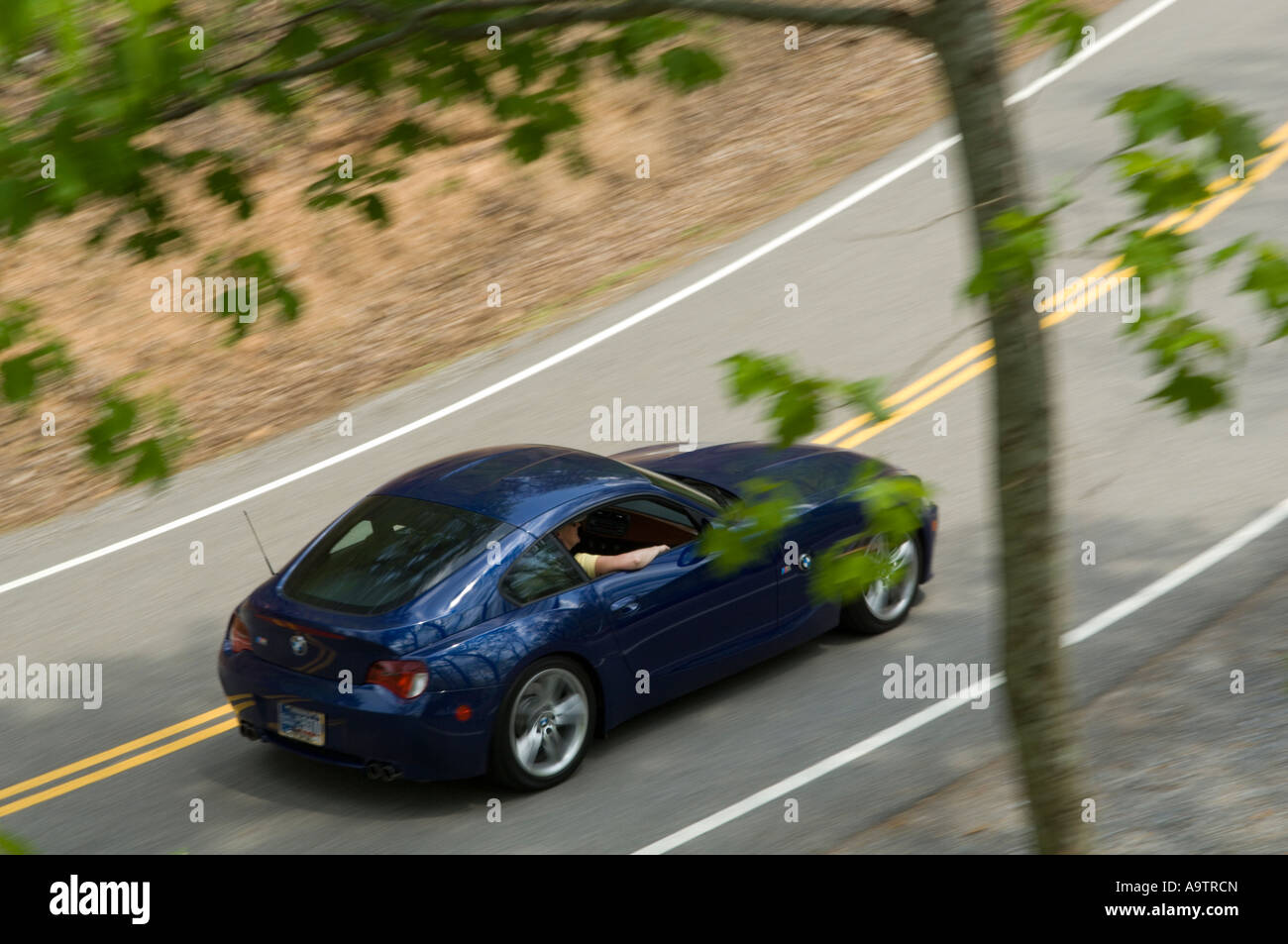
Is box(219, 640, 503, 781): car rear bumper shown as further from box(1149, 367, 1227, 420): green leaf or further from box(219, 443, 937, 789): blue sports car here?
box(1149, 367, 1227, 420): green leaf

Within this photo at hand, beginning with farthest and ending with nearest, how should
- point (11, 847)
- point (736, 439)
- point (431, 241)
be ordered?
1. point (431, 241)
2. point (736, 439)
3. point (11, 847)

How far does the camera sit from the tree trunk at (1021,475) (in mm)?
4992

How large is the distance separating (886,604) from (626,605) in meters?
2.10

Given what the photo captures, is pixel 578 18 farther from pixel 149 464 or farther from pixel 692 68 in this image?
pixel 149 464

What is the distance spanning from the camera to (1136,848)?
6.91m

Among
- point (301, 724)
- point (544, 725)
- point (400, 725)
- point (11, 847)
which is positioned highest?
point (11, 847)

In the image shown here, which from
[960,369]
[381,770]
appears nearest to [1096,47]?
[960,369]

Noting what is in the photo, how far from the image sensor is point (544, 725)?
Result: 8109mm

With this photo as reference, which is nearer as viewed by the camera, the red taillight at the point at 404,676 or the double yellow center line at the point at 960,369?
the red taillight at the point at 404,676

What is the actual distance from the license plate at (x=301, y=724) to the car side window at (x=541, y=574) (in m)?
1.22

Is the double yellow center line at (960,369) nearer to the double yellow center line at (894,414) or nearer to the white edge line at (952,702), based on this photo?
the double yellow center line at (894,414)

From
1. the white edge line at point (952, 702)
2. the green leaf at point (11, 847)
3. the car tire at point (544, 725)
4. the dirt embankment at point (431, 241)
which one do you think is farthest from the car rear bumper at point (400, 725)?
the dirt embankment at point (431, 241)

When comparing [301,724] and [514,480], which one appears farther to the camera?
[514,480]
